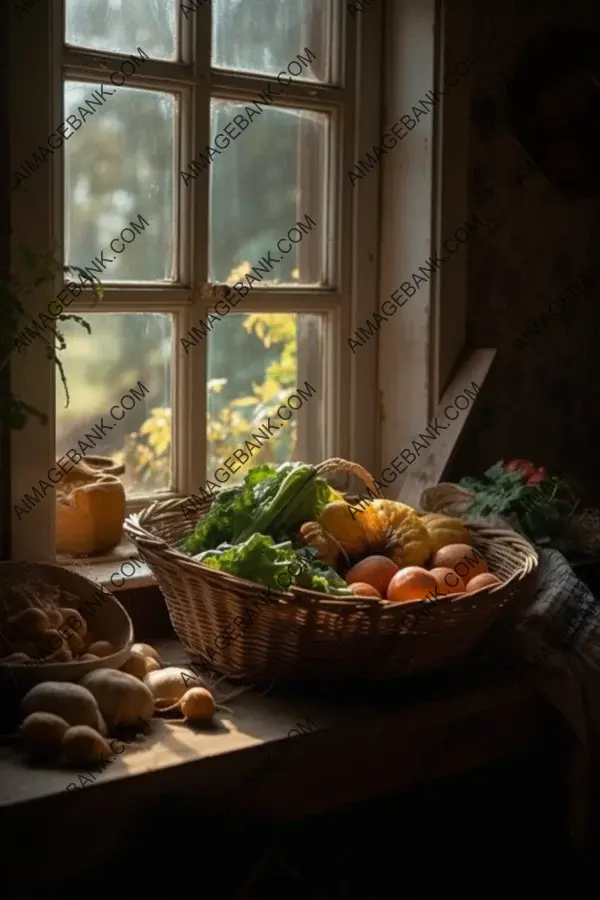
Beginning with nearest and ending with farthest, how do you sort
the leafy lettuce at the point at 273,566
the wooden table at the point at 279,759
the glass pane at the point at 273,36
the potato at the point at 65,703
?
the wooden table at the point at 279,759
the potato at the point at 65,703
the leafy lettuce at the point at 273,566
the glass pane at the point at 273,36

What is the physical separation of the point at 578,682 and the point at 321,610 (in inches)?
17.7

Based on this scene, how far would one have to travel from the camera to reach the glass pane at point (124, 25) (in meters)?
1.77

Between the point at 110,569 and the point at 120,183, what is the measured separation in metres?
0.61

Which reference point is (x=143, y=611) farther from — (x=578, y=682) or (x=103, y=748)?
(x=578, y=682)

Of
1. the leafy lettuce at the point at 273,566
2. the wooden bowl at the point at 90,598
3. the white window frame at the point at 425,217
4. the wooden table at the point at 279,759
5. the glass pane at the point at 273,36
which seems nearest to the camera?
the wooden table at the point at 279,759

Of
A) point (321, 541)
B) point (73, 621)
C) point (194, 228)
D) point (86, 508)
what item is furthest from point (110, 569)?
point (194, 228)

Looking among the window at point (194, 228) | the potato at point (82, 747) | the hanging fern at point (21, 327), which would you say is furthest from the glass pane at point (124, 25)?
the potato at point (82, 747)

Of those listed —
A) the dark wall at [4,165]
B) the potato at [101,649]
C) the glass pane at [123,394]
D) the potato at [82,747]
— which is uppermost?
the dark wall at [4,165]

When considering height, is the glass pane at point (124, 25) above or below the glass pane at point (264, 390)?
above

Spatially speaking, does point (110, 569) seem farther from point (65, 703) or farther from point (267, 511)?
point (65, 703)

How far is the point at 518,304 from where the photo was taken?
86.6 inches

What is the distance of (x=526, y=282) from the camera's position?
2203 mm

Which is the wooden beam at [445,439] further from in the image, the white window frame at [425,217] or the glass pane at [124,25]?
the glass pane at [124,25]

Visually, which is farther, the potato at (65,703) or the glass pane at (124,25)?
the glass pane at (124,25)
